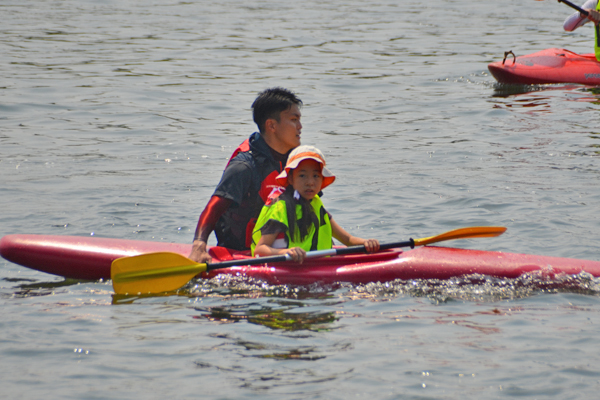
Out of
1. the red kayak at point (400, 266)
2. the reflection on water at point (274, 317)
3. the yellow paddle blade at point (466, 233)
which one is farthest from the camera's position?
the yellow paddle blade at point (466, 233)

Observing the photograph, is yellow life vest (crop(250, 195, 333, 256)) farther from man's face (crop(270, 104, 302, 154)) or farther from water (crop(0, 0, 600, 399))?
man's face (crop(270, 104, 302, 154))

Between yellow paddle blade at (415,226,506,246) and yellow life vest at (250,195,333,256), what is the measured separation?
0.54 metres

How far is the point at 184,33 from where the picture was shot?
55.7 ft

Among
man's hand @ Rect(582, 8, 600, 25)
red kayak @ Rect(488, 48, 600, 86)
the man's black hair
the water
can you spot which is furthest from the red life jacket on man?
red kayak @ Rect(488, 48, 600, 86)

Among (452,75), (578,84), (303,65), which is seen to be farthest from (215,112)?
(578,84)

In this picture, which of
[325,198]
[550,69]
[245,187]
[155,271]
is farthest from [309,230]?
[550,69]

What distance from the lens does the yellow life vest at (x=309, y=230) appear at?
4109mm

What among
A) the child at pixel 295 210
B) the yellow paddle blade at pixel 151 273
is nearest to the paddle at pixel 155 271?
the yellow paddle blade at pixel 151 273

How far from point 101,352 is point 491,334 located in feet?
6.01

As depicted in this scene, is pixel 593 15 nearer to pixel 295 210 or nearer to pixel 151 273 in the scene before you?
pixel 295 210

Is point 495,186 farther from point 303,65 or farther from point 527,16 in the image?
point 527,16

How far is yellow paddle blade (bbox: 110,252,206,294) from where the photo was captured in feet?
13.8

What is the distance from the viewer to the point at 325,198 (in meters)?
6.85

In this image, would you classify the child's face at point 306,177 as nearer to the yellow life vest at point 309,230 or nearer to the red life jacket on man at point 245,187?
the yellow life vest at point 309,230
